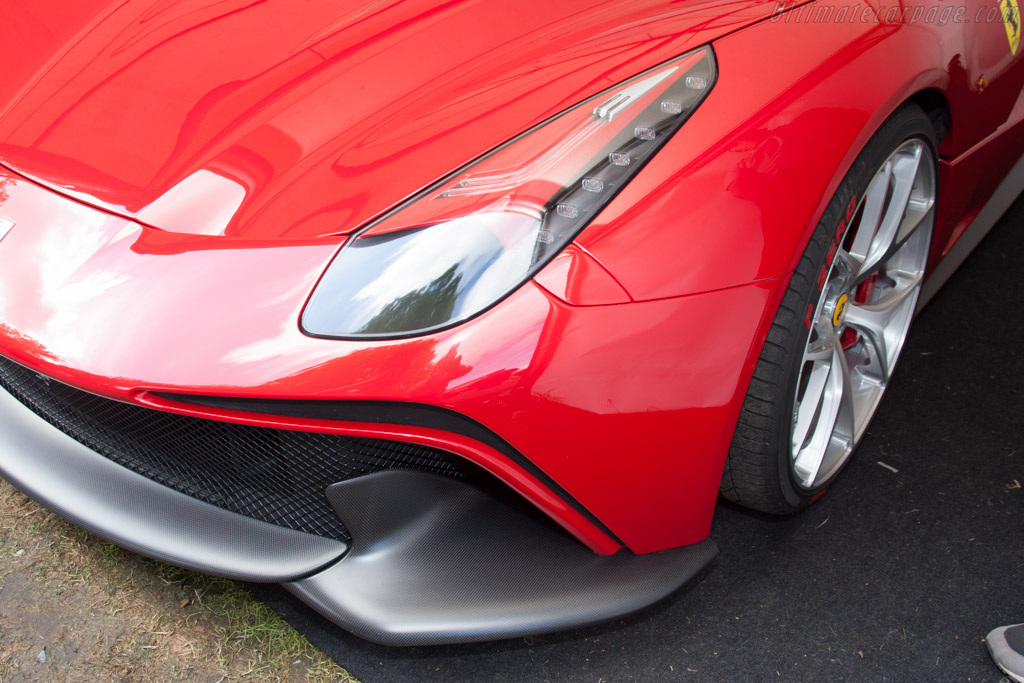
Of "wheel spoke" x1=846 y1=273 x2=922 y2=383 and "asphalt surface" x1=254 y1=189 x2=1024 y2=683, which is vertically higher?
"wheel spoke" x1=846 y1=273 x2=922 y2=383

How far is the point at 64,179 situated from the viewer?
1301mm

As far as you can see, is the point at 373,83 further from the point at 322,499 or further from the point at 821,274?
the point at 821,274

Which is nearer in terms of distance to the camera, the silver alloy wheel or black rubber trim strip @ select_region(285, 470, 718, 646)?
black rubber trim strip @ select_region(285, 470, 718, 646)

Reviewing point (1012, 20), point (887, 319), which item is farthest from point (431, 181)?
point (1012, 20)

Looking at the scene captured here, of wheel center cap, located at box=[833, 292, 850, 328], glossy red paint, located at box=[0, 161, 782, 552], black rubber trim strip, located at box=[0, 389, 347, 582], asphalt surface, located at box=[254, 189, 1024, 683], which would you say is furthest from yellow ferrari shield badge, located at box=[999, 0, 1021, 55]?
black rubber trim strip, located at box=[0, 389, 347, 582]

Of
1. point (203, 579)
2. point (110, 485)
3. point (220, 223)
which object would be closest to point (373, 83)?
point (220, 223)

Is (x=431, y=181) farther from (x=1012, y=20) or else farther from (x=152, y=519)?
(x=1012, y=20)

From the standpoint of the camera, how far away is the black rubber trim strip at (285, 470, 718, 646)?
128cm

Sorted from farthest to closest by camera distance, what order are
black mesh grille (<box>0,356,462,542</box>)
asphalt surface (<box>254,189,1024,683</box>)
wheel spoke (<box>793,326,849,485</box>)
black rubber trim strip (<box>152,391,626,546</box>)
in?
wheel spoke (<box>793,326,849,485</box>) < asphalt surface (<box>254,189,1024,683</box>) < black mesh grille (<box>0,356,462,542</box>) < black rubber trim strip (<box>152,391,626,546</box>)

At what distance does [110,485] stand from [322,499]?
0.35m

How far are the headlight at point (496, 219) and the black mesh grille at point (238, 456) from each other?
0.20 m

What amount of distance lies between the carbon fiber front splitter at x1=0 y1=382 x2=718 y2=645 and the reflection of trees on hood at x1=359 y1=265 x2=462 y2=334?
249 millimetres

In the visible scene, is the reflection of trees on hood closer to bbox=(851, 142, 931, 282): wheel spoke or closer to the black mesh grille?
the black mesh grille

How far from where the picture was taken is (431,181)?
3.95ft
